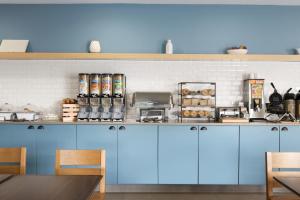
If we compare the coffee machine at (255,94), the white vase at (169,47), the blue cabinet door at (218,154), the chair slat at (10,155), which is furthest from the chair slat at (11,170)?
the coffee machine at (255,94)

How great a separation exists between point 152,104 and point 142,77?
1.51ft

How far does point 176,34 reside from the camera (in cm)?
416

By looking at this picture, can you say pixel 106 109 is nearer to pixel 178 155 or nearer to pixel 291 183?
pixel 178 155

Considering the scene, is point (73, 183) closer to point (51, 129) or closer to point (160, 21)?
point (51, 129)

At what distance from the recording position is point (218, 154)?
3697mm

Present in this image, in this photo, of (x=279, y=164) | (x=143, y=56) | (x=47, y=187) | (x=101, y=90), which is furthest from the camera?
(x=101, y=90)

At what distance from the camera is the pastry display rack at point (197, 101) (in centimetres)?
398

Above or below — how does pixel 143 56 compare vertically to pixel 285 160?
above

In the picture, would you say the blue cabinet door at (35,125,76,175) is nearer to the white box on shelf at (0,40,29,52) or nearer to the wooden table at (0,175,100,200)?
the white box on shelf at (0,40,29,52)

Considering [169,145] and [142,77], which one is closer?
[169,145]

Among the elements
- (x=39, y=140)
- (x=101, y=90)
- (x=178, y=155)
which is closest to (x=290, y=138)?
(x=178, y=155)

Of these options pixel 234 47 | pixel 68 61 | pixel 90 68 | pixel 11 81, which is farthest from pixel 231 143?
pixel 11 81

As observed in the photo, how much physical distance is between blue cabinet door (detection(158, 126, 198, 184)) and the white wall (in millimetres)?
720

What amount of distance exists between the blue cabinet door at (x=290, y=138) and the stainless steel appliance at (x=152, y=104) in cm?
138
